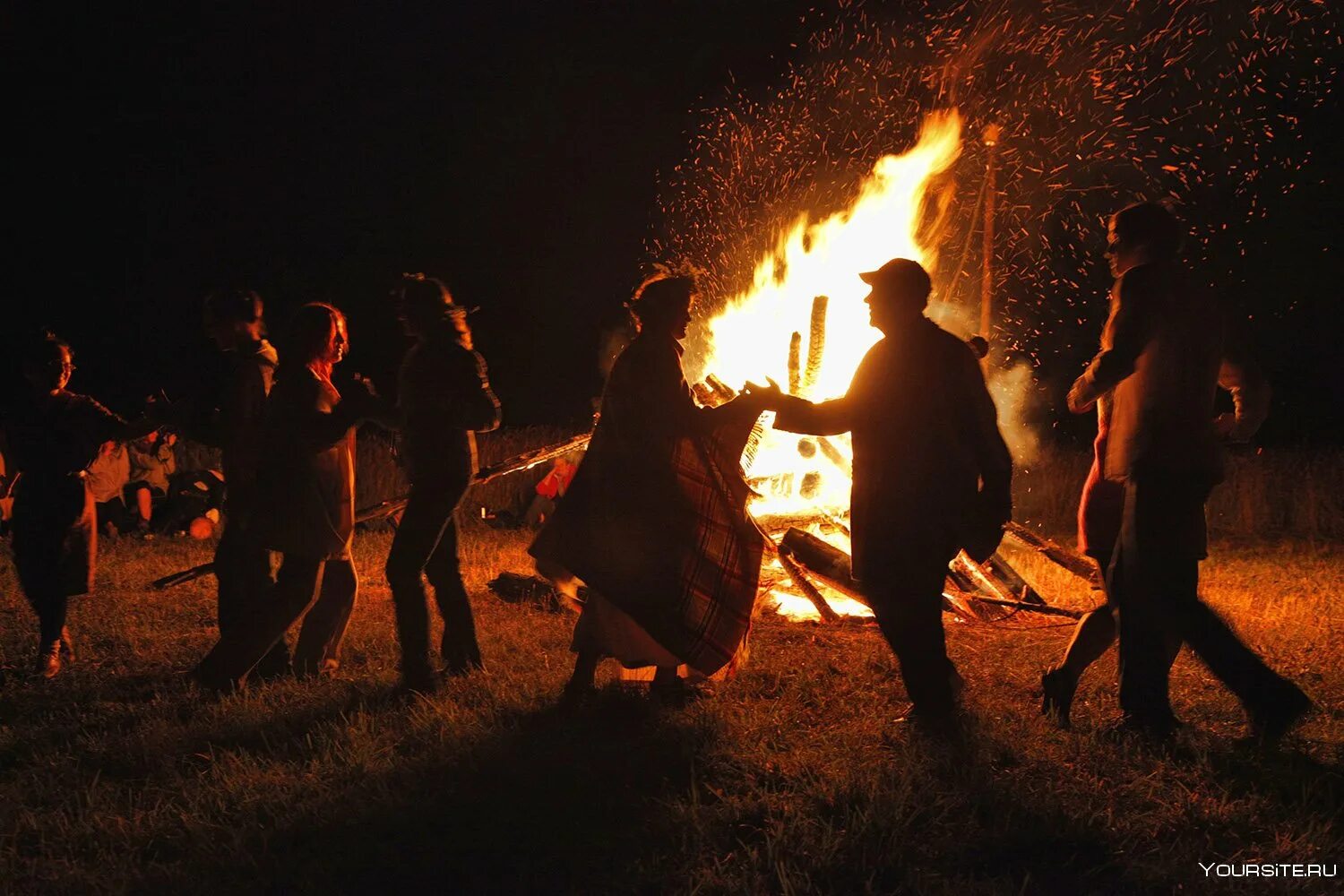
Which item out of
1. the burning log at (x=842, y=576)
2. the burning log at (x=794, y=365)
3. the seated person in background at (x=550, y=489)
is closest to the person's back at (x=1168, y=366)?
the burning log at (x=842, y=576)

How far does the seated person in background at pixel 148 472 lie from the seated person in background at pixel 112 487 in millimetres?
111

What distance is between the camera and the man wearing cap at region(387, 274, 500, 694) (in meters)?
5.13

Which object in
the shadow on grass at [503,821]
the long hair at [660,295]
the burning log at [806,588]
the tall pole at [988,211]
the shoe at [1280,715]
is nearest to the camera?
the shadow on grass at [503,821]

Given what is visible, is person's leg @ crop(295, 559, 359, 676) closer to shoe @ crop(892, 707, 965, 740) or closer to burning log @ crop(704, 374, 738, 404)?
shoe @ crop(892, 707, 965, 740)

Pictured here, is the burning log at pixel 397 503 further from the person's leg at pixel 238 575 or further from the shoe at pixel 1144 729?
the shoe at pixel 1144 729

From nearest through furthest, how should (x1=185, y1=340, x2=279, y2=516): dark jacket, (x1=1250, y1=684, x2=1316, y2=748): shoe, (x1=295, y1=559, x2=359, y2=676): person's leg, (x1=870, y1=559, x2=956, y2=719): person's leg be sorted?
1. (x1=1250, y1=684, x2=1316, y2=748): shoe
2. (x1=870, y1=559, x2=956, y2=719): person's leg
3. (x1=185, y1=340, x2=279, y2=516): dark jacket
4. (x1=295, y1=559, x2=359, y2=676): person's leg

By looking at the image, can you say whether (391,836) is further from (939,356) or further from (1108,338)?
(1108,338)

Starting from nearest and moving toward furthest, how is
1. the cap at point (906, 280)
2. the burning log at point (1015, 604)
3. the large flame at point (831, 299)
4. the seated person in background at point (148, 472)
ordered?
the cap at point (906, 280), the burning log at point (1015, 604), the large flame at point (831, 299), the seated person in background at point (148, 472)

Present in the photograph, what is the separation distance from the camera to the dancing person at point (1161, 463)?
14.1 feet

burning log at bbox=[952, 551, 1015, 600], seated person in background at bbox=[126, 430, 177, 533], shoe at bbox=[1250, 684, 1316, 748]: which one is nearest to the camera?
shoe at bbox=[1250, 684, 1316, 748]

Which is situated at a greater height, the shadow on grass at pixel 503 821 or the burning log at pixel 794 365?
the burning log at pixel 794 365

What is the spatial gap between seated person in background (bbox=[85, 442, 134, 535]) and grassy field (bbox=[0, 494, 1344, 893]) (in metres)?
4.13

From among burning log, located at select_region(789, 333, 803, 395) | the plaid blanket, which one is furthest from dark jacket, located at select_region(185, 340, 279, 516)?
burning log, located at select_region(789, 333, 803, 395)

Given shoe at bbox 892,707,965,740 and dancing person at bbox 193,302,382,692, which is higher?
dancing person at bbox 193,302,382,692
